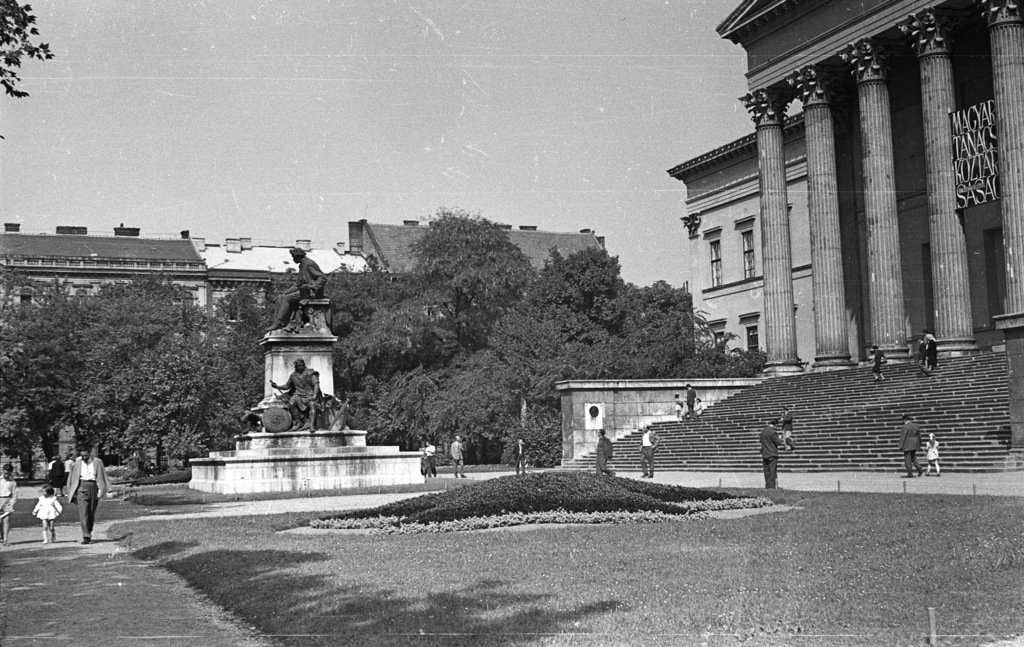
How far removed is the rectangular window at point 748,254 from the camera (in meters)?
68.2

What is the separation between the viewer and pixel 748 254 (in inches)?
2702

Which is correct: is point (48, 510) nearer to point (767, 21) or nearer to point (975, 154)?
point (975, 154)

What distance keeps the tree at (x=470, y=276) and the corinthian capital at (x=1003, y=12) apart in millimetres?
35430

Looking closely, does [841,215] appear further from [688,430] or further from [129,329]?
[129,329]

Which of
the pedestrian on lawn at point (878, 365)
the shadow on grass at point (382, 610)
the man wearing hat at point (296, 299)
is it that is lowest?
the shadow on grass at point (382, 610)

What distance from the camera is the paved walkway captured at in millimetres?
9992

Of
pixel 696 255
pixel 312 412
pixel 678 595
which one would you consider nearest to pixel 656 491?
pixel 678 595

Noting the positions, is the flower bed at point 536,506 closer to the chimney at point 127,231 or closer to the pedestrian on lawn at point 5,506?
the pedestrian on lawn at point 5,506

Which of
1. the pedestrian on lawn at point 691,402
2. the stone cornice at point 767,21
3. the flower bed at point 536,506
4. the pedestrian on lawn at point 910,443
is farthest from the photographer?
the stone cornice at point 767,21

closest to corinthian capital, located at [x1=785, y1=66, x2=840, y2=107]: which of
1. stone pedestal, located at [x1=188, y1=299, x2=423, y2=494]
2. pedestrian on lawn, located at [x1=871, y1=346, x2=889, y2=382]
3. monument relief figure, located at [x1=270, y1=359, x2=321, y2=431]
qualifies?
pedestrian on lawn, located at [x1=871, y1=346, x2=889, y2=382]

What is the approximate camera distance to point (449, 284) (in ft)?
225

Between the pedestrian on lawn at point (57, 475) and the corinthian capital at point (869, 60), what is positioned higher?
the corinthian capital at point (869, 60)

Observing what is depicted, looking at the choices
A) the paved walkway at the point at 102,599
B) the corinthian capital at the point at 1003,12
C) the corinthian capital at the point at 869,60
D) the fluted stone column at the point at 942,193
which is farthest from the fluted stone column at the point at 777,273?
the paved walkway at the point at 102,599

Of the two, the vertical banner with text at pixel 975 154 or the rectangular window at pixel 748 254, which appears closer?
the vertical banner with text at pixel 975 154
